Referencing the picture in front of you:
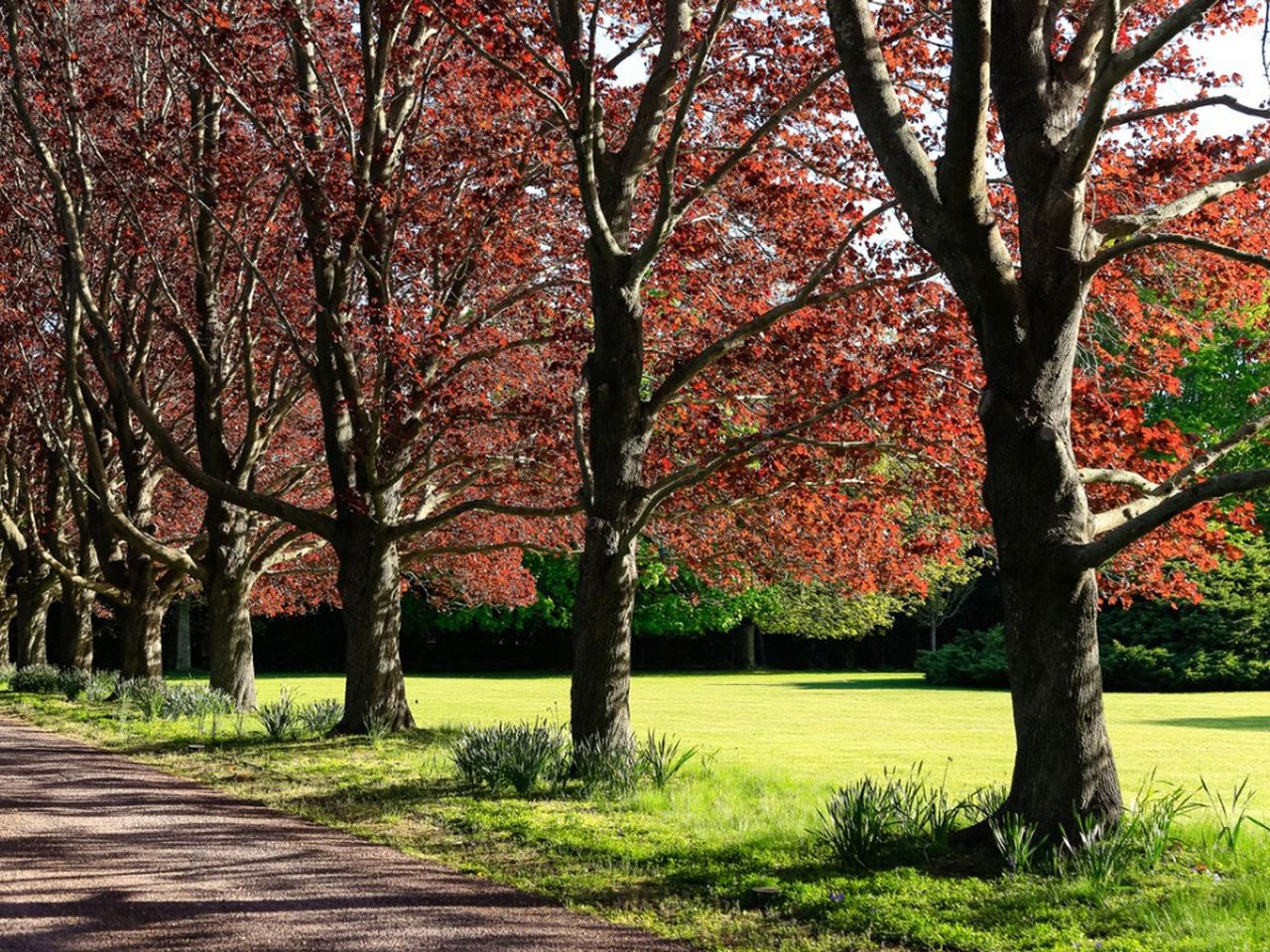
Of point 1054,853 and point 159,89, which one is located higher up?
point 159,89

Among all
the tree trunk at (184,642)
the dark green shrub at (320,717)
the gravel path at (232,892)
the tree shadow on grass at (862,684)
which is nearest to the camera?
the gravel path at (232,892)

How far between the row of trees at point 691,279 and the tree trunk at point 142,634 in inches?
123

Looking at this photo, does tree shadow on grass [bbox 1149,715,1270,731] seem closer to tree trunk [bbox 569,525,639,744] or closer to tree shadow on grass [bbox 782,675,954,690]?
tree trunk [bbox 569,525,639,744]

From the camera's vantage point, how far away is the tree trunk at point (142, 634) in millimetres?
22828

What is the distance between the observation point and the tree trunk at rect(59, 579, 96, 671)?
28.1 m

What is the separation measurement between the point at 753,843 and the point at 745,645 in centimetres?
5085

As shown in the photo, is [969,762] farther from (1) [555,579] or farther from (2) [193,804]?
(1) [555,579]

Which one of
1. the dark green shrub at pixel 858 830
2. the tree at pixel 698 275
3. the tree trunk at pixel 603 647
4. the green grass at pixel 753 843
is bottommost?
the green grass at pixel 753 843

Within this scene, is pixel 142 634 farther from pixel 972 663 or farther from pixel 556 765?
pixel 972 663

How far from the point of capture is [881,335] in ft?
40.2

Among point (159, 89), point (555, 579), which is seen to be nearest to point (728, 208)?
point (159, 89)

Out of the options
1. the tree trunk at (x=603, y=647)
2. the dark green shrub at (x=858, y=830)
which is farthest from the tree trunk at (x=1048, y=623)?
the tree trunk at (x=603, y=647)

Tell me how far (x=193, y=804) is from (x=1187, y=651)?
33376 mm

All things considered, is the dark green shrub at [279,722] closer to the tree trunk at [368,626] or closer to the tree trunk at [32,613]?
the tree trunk at [368,626]
